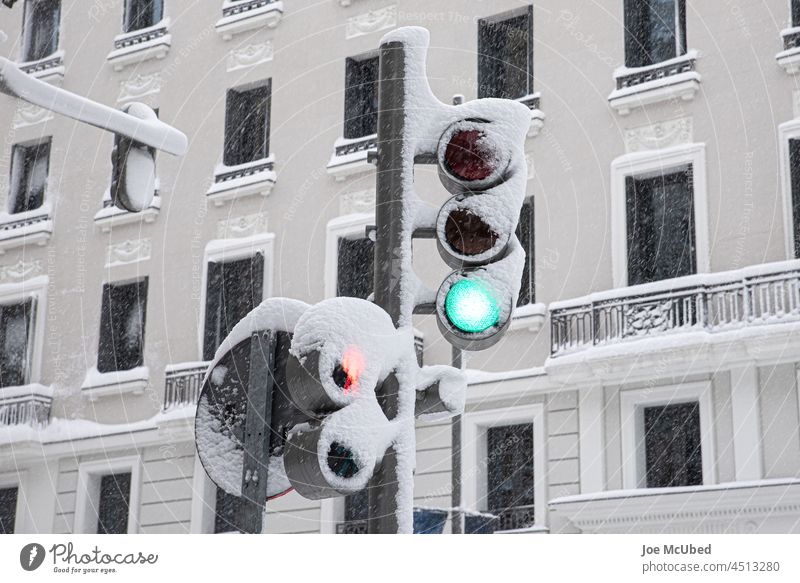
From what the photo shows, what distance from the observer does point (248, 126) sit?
7082 mm

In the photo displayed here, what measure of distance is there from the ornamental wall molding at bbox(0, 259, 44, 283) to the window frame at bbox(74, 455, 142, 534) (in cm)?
109

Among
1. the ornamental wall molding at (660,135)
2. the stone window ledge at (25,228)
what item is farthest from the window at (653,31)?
the stone window ledge at (25,228)

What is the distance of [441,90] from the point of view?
23.5 feet

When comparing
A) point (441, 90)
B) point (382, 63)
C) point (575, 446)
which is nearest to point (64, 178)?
point (441, 90)

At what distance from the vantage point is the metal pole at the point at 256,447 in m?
2.00

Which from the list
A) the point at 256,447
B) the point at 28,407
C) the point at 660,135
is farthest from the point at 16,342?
the point at 256,447

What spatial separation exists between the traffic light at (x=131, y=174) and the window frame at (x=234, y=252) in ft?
12.9

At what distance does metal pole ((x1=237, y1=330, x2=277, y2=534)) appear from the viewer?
2004mm

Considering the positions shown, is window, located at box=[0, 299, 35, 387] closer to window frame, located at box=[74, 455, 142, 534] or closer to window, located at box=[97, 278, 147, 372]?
window, located at box=[97, 278, 147, 372]

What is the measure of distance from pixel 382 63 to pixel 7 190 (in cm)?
516

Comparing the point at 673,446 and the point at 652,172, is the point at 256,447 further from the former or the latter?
the point at 652,172

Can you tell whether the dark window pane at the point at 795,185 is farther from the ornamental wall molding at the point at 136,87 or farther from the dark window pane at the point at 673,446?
the ornamental wall molding at the point at 136,87

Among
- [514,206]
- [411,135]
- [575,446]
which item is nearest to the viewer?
[514,206]
